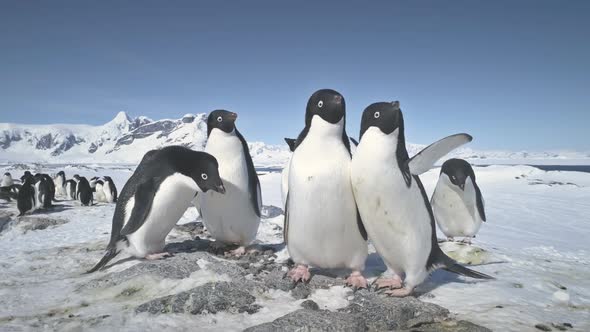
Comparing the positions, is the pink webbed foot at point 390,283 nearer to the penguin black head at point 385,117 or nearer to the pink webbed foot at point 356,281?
the pink webbed foot at point 356,281

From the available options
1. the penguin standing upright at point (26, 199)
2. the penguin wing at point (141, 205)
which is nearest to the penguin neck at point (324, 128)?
the penguin wing at point (141, 205)

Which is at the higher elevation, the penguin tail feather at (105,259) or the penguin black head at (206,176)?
the penguin black head at (206,176)

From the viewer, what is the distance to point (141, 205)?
3.68 metres

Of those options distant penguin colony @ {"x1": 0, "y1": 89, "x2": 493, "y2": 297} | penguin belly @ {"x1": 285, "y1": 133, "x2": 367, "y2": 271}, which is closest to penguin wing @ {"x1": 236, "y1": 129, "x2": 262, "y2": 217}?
distant penguin colony @ {"x1": 0, "y1": 89, "x2": 493, "y2": 297}

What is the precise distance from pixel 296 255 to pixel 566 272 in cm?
333

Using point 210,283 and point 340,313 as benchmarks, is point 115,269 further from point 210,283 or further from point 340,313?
point 340,313

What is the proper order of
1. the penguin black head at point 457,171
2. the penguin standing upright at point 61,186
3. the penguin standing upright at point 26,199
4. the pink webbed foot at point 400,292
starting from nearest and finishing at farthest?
the pink webbed foot at point 400,292
the penguin black head at point 457,171
the penguin standing upright at point 26,199
the penguin standing upright at point 61,186

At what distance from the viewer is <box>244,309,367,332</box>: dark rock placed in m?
2.16

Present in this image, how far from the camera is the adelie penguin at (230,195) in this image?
159 inches

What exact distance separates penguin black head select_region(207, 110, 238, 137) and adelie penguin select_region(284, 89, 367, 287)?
123 centimetres

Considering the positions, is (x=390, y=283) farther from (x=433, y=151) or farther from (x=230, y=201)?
(x=230, y=201)

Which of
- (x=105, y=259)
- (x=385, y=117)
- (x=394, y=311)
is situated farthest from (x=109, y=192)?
(x=394, y=311)

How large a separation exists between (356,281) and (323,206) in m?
0.68

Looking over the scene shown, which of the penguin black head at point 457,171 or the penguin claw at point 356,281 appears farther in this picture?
the penguin black head at point 457,171
